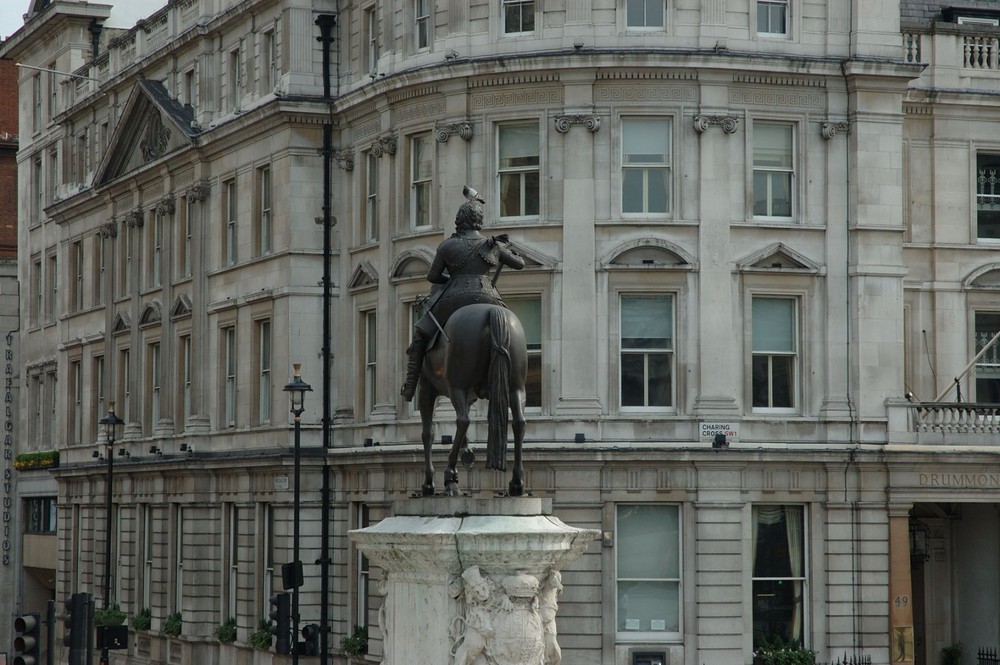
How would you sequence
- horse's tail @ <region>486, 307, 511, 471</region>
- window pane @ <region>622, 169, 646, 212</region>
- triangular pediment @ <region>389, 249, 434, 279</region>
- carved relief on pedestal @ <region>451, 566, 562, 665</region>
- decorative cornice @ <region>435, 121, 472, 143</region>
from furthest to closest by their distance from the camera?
triangular pediment @ <region>389, 249, 434, 279</region>
decorative cornice @ <region>435, 121, 472, 143</region>
window pane @ <region>622, 169, 646, 212</region>
horse's tail @ <region>486, 307, 511, 471</region>
carved relief on pedestal @ <region>451, 566, 562, 665</region>

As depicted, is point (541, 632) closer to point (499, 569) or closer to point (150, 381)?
point (499, 569)

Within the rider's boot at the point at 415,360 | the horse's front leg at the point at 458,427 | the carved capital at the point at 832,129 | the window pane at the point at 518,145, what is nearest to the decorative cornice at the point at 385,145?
the window pane at the point at 518,145

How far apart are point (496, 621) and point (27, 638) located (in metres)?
4.61

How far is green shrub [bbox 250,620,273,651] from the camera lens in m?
51.9

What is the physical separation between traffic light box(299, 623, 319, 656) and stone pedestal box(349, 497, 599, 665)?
24.6 m

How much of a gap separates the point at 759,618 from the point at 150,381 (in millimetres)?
24520

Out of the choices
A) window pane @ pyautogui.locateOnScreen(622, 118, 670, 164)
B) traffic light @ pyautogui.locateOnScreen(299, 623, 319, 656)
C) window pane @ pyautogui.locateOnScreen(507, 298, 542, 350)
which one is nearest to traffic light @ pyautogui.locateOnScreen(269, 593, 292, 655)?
traffic light @ pyautogui.locateOnScreen(299, 623, 319, 656)

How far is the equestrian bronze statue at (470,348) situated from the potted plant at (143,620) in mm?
38164

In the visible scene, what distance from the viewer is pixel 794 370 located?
4516 centimetres

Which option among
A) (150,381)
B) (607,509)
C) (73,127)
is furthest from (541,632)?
(73,127)

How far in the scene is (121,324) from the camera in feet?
214

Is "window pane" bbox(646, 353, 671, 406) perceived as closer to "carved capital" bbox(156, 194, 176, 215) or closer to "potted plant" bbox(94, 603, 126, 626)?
"carved capital" bbox(156, 194, 176, 215)

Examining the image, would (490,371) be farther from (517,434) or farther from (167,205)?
(167,205)

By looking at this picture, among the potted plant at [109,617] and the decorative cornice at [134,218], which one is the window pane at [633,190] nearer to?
the potted plant at [109,617]
